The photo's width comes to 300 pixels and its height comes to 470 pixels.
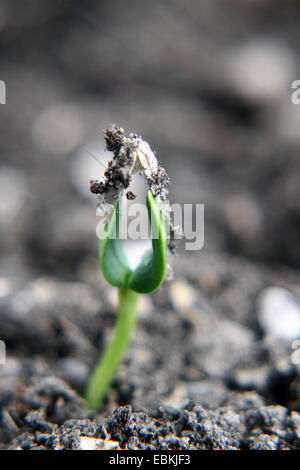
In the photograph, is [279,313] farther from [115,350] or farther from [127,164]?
[127,164]

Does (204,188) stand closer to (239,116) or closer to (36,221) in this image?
(239,116)

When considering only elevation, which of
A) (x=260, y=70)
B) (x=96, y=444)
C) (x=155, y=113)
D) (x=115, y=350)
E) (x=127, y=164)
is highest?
(x=260, y=70)

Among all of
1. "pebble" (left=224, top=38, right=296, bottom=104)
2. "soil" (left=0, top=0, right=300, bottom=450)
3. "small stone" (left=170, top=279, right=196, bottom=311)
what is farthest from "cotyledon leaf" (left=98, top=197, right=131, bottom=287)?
"pebble" (left=224, top=38, right=296, bottom=104)

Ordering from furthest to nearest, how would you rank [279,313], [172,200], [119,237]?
1. [172,200]
2. [279,313]
3. [119,237]

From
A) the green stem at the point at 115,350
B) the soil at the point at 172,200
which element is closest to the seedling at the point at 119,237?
the green stem at the point at 115,350

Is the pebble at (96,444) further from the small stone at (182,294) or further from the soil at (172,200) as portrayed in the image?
the small stone at (182,294)

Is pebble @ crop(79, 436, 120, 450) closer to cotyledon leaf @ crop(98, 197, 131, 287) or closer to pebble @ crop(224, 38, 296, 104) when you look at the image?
cotyledon leaf @ crop(98, 197, 131, 287)

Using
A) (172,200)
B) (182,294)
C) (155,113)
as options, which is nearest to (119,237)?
(182,294)
